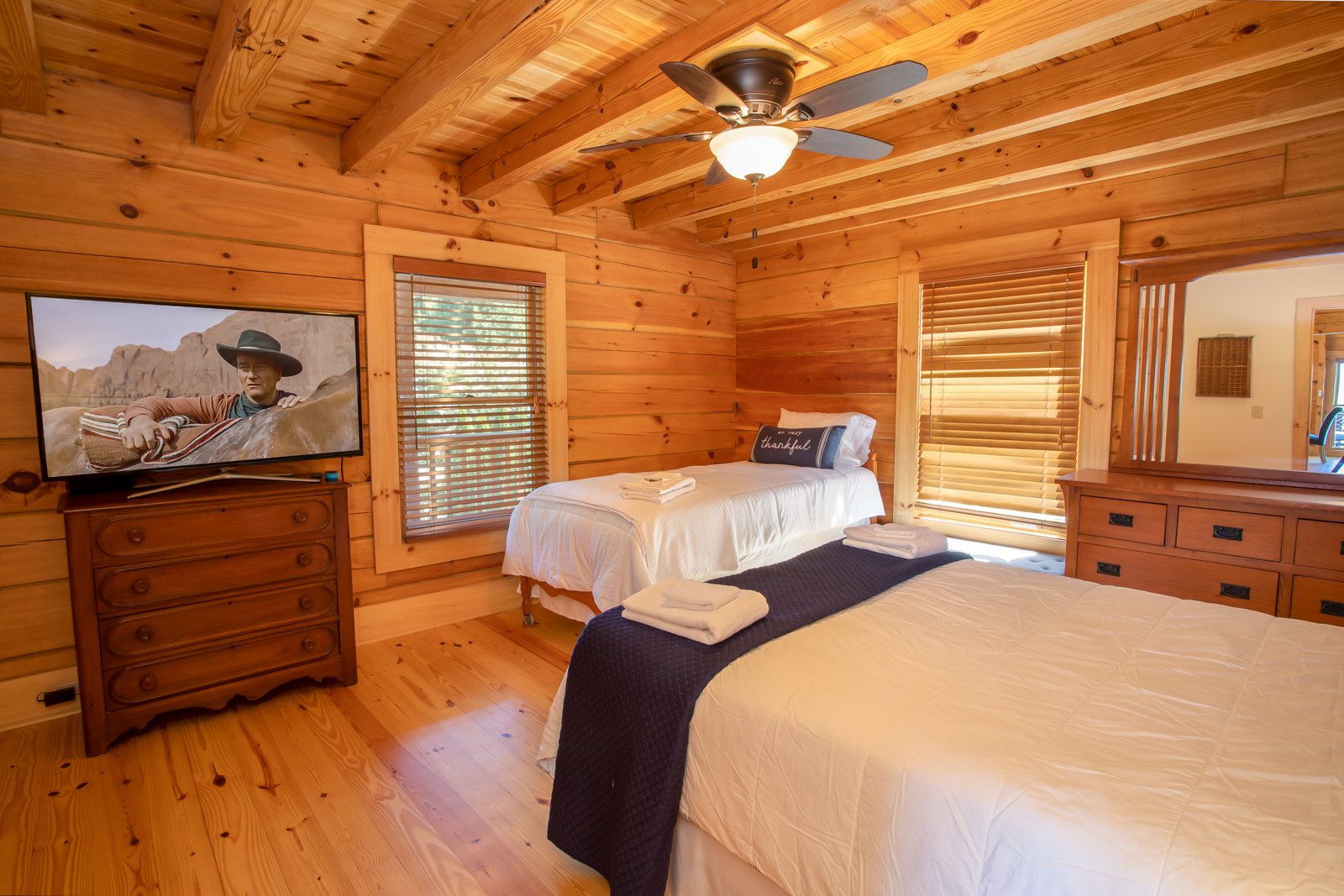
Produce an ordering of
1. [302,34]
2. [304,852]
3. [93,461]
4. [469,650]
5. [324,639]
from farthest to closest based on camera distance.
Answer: [469,650]
[324,639]
[93,461]
[302,34]
[304,852]

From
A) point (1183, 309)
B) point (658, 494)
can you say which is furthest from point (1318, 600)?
point (658, 494)

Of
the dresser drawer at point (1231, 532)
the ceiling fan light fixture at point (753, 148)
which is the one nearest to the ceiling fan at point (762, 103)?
the ceiling fan light fixture at point (753, 148)

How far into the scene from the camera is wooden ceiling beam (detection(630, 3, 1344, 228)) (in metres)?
1.98

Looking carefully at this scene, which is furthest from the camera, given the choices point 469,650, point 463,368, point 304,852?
point 463,368

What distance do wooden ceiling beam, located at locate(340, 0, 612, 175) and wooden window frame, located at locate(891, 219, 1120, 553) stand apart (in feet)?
9.21

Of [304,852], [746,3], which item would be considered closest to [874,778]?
[304,852]

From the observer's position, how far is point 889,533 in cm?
240

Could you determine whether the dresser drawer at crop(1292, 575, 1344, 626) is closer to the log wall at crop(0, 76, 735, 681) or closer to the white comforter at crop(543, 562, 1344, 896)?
the white comforter at crop(543, 562, 1344, 896)

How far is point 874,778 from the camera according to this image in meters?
1.16

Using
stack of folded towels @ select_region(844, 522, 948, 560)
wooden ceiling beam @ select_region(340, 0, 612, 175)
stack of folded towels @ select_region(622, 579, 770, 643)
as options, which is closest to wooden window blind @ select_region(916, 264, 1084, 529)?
stack of folded towels @ select_region(844, 522, 948, 560)

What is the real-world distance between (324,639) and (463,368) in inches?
60.3

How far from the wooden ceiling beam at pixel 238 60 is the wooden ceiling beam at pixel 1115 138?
2.71 m

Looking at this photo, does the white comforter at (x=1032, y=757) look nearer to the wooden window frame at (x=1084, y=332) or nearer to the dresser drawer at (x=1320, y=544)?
the dresser drawer at (x=1320, y=544)

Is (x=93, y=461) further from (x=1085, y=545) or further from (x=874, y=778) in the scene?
(x=1085, y=545)
